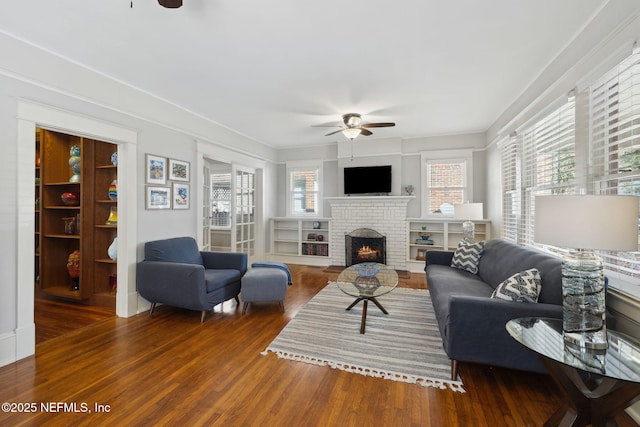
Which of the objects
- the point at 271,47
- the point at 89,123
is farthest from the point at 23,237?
the point at 271,47

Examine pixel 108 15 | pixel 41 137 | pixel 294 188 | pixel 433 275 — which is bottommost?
pixel 433 275

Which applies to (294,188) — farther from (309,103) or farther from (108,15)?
(108,15)

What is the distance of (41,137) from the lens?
371cm

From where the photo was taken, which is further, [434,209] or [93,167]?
[434,209]

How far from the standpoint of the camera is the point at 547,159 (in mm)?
2930

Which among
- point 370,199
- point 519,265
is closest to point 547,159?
point 519,265

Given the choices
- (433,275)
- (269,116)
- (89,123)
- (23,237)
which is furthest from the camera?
(269,116)

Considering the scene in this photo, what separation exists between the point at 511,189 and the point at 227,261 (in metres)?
3.98

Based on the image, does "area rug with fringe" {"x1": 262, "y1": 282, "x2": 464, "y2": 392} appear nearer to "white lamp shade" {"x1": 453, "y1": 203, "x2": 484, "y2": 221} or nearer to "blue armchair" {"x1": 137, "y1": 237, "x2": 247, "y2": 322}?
"blue armchair" {"x1": 137, "y1": 237, "x2": 247, "y2": 322}

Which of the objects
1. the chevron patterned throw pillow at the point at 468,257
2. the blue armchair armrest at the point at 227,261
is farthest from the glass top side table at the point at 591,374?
the blue armchair armrest at the point at 227,261

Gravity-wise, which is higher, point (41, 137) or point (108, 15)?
point (108, 15)

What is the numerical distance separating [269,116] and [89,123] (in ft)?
7.25

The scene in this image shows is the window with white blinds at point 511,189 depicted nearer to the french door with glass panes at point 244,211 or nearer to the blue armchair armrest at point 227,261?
the blue armchair armrest at point 227,261

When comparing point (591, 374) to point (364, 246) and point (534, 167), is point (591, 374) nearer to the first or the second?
point (534, 167)
